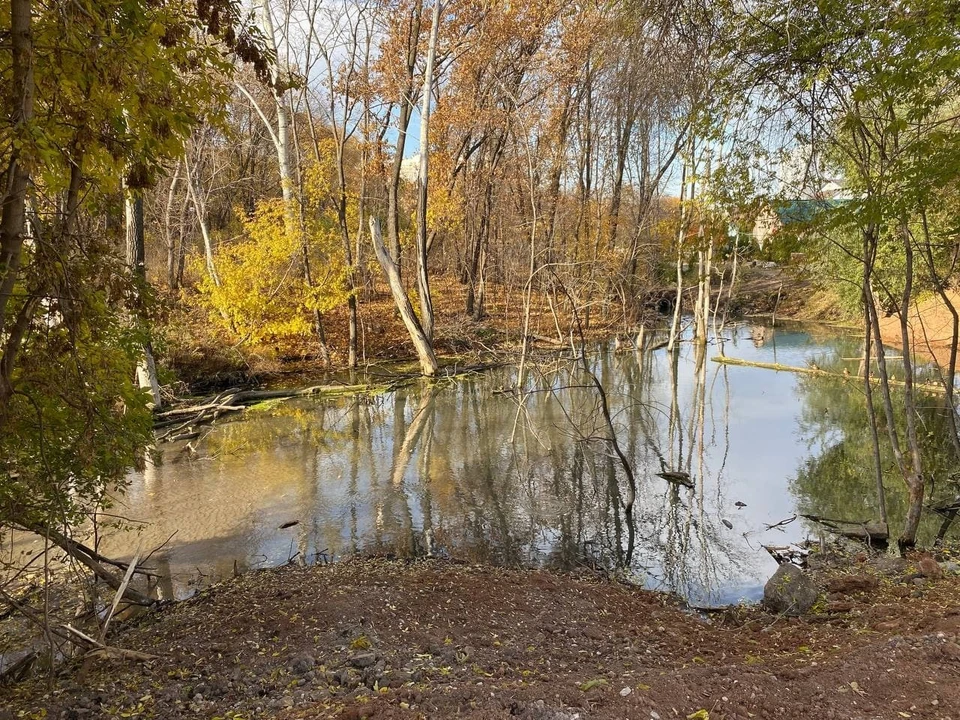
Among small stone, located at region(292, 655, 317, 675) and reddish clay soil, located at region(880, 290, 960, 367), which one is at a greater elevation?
reddish clay soil, located at region(880, 290, 960, 367)

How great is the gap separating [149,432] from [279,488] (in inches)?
163

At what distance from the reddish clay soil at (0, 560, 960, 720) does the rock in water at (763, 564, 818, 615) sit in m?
0.14

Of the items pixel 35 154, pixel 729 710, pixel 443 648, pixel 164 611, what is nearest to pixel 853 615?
pixel 729 710

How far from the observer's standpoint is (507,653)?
15.8ft

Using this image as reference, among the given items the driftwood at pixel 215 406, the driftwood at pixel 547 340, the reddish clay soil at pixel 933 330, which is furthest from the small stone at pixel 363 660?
the reddish clay soil at pixel 933 330

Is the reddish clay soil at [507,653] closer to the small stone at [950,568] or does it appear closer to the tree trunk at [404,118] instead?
the small stone at [950,568]

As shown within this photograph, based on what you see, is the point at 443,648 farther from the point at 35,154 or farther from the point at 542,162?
the point at 542,162

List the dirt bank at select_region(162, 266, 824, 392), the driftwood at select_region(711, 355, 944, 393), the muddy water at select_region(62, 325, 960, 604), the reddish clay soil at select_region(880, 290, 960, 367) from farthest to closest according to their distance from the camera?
the reddish clay soil at select_region(880, 290, 960, 367)
the dirt bank at select_region(162, 266, 824, 392)
the driftwood at select_region(711, 355, 944, 393)
the muddy water at select_region(62, 325, 960, 604)

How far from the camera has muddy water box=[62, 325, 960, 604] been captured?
7.57 metres

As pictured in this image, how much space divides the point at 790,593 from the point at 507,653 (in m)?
3.11

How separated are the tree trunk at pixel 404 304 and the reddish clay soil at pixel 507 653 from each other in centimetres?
1218

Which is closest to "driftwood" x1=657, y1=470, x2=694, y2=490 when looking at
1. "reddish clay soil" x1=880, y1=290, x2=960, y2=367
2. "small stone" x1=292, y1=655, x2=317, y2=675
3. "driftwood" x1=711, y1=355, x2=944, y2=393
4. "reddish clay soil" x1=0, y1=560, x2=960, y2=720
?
"reddish clay soil" x1=0, y1=560, x2=960, y2=720

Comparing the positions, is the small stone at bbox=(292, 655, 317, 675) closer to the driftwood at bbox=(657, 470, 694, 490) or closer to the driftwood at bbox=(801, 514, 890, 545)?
the driftwood at bbox=(801, 514, 890, 545)

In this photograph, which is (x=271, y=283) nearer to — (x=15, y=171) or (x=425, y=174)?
(x=425, y=174)
